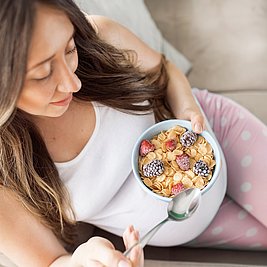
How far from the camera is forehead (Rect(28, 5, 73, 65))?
774 millimetres

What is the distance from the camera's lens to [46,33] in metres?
0.78

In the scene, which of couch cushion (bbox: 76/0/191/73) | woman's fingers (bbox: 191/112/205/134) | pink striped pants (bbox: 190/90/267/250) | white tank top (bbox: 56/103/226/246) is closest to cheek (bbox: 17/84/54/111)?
white tank top (bbox: 56/103/226/246)

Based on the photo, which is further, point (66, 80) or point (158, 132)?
point (158, 132)

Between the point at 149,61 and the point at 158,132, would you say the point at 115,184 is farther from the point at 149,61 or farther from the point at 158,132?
the point at 149,61

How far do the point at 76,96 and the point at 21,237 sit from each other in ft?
0.94

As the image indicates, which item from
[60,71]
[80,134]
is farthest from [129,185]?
[60,71]

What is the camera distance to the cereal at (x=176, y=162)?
1.00m

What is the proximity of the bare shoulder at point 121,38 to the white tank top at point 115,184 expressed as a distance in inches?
5.4

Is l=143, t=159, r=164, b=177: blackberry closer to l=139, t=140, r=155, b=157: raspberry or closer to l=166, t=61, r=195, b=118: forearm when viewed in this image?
l=139, t=140, r=155, b=157: raspberry

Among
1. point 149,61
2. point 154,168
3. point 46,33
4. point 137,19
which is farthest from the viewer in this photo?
point 137,19

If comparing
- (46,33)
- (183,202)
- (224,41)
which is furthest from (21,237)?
(224,41)

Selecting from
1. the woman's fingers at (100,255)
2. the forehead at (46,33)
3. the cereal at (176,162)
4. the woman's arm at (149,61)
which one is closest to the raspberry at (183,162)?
the cereal at (176,162)

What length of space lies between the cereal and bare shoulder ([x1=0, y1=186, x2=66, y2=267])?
0.23 metres

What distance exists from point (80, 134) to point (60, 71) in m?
0.26
